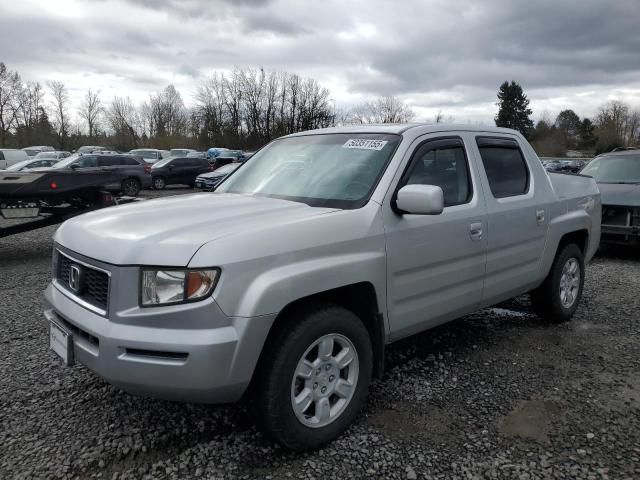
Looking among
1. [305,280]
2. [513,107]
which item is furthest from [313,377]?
[513,107]

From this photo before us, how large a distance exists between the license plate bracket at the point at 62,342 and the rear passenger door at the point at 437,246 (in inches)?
69.5

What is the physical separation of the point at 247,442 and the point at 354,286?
106cm

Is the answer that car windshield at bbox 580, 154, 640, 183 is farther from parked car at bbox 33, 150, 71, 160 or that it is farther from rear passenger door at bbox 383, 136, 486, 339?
parked car at bbox 33, 150, 71, 160

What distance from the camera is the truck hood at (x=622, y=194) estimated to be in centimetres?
788

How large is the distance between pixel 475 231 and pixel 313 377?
1.64 m

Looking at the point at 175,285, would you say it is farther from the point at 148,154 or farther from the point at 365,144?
the point at 148,154

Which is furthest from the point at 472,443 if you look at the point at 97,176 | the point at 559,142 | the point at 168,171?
the point at 559,142

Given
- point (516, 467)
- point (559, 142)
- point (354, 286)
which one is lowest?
point (516, 467)

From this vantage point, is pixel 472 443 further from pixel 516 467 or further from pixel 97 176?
pixel 97 176

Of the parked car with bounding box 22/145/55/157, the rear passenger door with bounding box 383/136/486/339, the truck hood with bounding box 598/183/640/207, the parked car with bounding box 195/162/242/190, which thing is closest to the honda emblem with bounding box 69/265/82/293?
the rear passenger door with bounding box 383/136/486/339

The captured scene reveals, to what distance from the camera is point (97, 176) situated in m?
8.36

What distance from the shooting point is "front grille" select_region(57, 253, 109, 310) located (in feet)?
8.36

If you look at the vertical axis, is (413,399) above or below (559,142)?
below

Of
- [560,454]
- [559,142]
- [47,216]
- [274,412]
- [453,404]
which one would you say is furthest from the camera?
[559,142]
